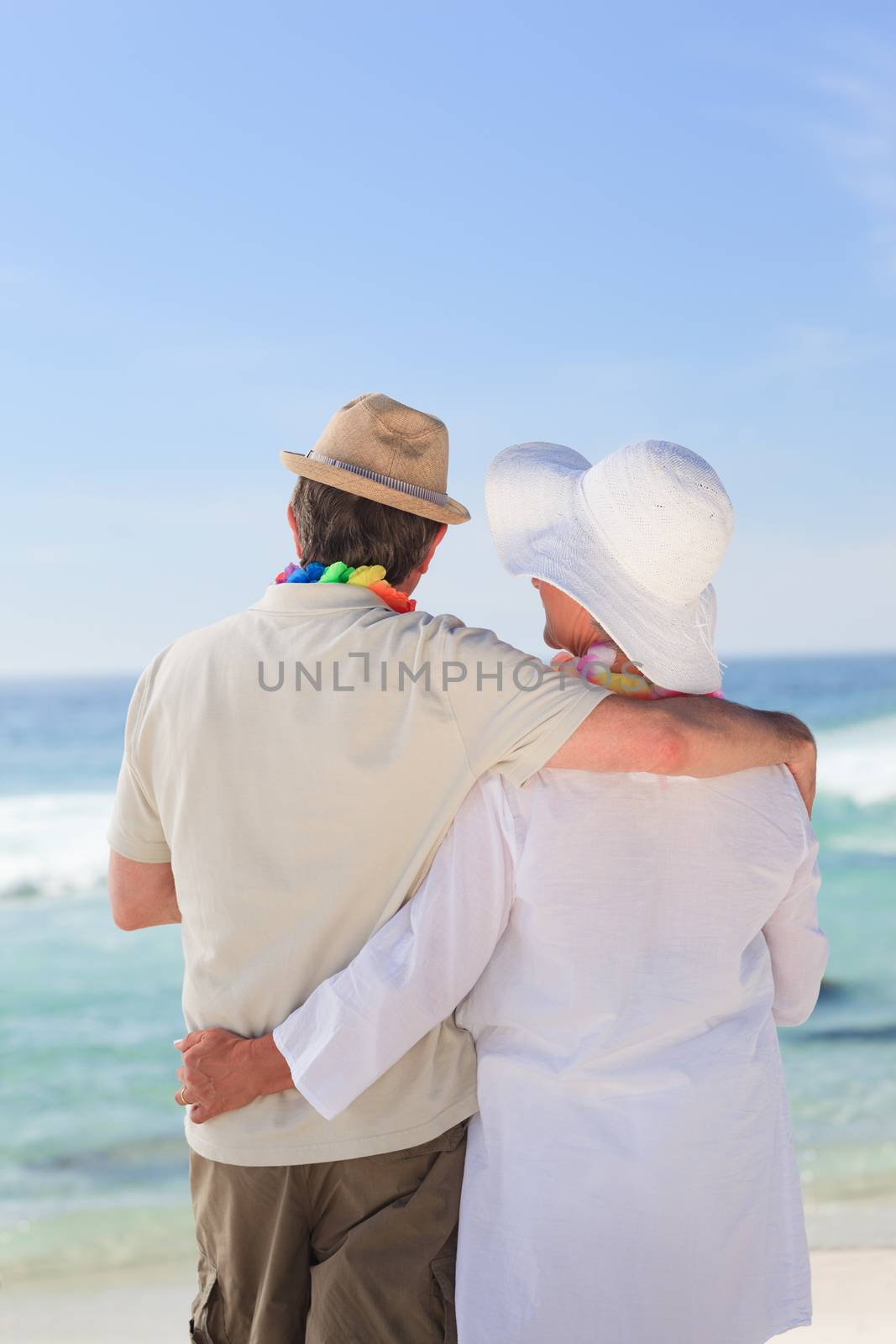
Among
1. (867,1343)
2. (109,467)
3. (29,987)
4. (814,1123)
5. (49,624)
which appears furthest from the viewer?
(49,624)

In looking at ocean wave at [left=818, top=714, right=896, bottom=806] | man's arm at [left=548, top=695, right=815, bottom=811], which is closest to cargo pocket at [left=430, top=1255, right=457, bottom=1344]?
man's arm at [left=548, top=695, right=815, bottom=811]

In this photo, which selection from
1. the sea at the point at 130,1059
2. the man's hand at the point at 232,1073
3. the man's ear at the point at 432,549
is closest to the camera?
the man's hand at the point at 232,1073

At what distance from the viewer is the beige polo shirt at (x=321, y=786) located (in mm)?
1625

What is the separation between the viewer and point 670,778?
5.41 ft

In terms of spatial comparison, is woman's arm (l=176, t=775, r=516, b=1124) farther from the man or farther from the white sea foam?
the white sea foam

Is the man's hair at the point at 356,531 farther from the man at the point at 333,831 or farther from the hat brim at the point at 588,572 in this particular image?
the hat brim at the point at 588,572

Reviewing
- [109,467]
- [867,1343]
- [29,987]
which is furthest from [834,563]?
[867,1343]

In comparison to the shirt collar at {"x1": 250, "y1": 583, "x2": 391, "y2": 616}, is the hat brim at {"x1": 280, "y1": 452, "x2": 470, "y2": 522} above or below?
above

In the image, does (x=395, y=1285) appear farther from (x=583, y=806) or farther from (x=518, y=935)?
(x=583, y=806)

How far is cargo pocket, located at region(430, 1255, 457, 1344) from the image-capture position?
1692 mm

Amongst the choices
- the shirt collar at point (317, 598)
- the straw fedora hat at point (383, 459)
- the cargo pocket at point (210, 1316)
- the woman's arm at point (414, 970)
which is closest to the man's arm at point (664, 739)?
the woman's arm at point (414, 970)

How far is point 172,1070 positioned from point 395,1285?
5.10 meters

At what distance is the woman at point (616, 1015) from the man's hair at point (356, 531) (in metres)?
0.26

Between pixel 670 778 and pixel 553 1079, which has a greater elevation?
pixel 670 778
